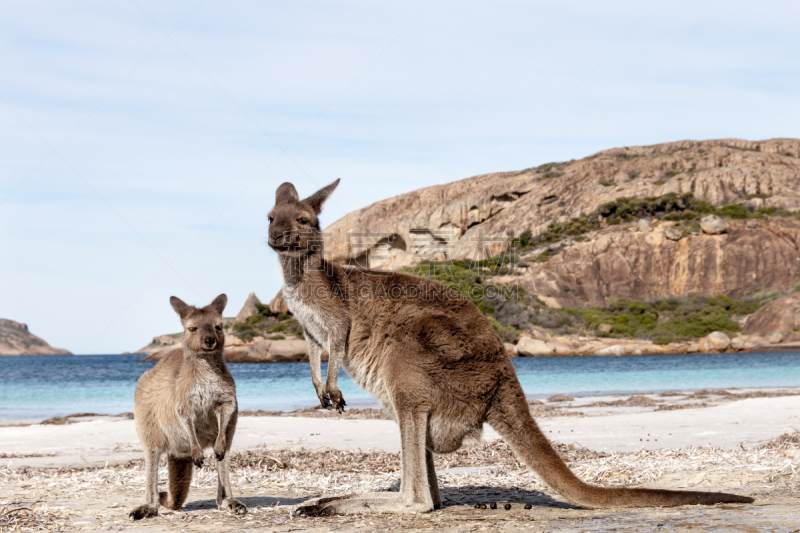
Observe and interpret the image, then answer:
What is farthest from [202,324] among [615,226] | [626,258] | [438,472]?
[615,226]

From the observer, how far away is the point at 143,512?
4.98m

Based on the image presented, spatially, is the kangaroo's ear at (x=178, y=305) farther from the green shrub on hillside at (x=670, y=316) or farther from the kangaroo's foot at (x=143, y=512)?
the green shrub on hillside at (x=670, y=316)

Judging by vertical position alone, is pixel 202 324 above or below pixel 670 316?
below

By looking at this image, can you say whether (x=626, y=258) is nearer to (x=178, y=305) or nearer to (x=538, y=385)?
(x=538, y=385)

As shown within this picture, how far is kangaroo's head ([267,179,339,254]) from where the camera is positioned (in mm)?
5156

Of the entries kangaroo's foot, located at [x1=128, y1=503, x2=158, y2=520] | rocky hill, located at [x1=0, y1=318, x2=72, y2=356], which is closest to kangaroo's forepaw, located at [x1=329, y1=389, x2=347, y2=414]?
kangaroo's foot, located at [x1=128, y1=503, x2=158, y2=520]

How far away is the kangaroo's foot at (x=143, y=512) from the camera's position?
16.2ft

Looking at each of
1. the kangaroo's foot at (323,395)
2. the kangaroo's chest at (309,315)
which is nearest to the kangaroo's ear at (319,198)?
the kangaroo's chest at (309,315)

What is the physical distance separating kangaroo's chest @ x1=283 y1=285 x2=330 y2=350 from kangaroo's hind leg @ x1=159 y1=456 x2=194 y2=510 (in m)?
1.36

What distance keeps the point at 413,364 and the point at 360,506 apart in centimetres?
106

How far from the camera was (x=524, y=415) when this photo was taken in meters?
4.89

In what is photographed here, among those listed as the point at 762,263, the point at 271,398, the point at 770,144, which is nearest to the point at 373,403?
the point at 271,398

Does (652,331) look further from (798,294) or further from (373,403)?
(373,403)

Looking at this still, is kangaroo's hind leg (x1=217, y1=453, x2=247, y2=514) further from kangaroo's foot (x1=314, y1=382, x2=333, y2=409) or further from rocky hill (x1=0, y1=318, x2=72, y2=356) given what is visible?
rocky hill (x1=0, y1=318, x2=72, y2=356)
